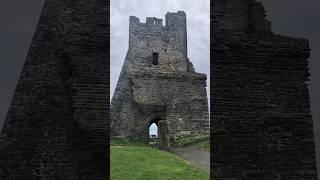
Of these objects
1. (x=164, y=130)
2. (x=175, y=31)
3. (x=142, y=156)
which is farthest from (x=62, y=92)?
(x=175, y=31)

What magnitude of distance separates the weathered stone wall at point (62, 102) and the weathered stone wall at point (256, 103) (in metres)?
1.73

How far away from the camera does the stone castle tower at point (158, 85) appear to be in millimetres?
30297

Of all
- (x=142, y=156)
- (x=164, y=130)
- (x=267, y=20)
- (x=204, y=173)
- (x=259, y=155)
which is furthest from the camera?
(x=164, y=130)

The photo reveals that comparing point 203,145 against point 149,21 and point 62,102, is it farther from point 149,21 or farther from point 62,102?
point 62,102

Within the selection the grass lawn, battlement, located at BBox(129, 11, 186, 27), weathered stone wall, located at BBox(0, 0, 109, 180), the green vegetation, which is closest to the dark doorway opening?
battlement, located at BBox(129, 11, 186, 27)

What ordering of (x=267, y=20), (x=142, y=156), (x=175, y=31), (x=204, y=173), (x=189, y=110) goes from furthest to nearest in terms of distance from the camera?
(x=175, y=31)
(x=189, y=110)
(x=142, y=156)
(x=204, y=173)
(x=267, y=20)

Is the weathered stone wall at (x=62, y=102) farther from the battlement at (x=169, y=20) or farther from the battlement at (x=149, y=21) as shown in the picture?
the battlement at (x=169, y=20)

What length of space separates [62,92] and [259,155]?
3100 mm

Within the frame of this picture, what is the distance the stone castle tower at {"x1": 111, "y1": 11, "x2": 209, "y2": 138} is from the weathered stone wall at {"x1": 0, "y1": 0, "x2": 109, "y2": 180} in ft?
70.8

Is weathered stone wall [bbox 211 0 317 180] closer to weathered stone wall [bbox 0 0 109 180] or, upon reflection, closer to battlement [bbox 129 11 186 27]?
weathered stone wall [bbox 0 0 109 180]

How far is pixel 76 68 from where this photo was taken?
7.93 meters

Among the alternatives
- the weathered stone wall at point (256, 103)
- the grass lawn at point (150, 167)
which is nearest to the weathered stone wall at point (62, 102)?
the weathered stone wall at point (256, 103)

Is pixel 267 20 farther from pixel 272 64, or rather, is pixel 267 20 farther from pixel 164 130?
pixel 164 130

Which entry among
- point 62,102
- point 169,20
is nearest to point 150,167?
point 62,102
